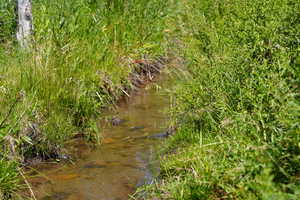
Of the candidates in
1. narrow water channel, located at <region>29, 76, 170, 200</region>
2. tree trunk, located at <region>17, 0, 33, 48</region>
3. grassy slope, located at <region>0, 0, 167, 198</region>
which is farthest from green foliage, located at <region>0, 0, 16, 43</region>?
narrow water channel, located at <region>29, 76, 170, 200</region>

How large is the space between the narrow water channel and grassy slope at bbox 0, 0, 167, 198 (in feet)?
0.81

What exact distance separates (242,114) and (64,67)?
3.01 m

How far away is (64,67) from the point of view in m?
6.62

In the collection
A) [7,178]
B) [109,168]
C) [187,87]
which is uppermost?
[187,87]

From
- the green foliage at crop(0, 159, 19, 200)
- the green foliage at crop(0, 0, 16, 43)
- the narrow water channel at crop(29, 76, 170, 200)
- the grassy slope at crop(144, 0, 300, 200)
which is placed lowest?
the narrow water channel at crop(29, 76, 170, 200)

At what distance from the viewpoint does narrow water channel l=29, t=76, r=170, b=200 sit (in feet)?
17.8

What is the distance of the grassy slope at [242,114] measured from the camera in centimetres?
350

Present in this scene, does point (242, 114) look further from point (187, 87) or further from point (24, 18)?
point (24, 18)

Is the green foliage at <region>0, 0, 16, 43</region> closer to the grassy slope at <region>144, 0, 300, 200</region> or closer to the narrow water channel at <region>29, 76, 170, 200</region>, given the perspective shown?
the narrow water channel at <region>29, 76, 170, 200</region>

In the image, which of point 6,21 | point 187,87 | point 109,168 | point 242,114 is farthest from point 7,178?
point 6,21

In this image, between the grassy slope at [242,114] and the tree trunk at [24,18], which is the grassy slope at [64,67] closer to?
the tree trunk at [24,18]

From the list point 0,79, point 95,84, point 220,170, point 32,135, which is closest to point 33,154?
point 32,135

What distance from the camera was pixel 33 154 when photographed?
5883 mm

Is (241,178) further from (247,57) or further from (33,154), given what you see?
(33,154)
